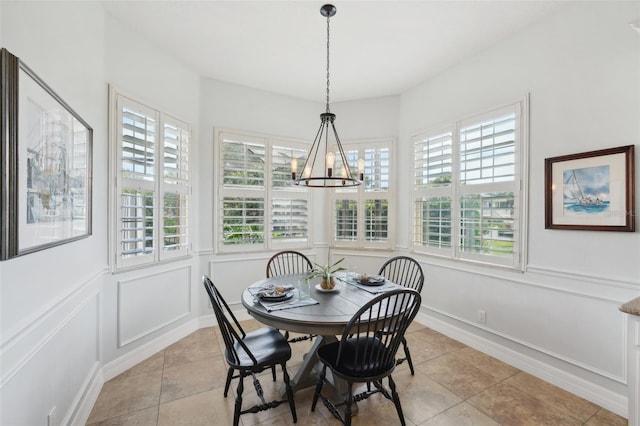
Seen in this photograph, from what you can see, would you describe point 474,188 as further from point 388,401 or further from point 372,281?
point 388,401

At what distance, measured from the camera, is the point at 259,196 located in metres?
3.85

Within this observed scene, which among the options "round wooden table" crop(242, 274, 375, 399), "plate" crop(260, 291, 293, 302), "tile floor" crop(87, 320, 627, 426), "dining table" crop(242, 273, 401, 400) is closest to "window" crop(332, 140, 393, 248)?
"dining table" crop(242, 273, 401, 400)

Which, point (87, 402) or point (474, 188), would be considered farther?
point (474, 188)

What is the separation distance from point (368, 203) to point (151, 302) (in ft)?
9.46

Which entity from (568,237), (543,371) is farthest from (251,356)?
(568,237)

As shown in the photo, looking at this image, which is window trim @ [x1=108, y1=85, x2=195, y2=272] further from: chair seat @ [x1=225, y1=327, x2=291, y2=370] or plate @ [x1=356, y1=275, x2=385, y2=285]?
plate @ [x1=356, y1=275, x2=385, y2=285]

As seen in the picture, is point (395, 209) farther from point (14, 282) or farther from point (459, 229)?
point (14, 282)

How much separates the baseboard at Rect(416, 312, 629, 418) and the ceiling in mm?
2962

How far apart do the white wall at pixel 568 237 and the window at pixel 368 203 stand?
1.25 m

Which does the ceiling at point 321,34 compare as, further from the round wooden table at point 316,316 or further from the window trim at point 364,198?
the round wooden table at point 316,316

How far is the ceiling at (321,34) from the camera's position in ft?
7.72

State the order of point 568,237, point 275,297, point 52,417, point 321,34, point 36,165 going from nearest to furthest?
1. point 36,165
2. point 52,417
3. point 275,297
4. point 568,237
5. point 321,34

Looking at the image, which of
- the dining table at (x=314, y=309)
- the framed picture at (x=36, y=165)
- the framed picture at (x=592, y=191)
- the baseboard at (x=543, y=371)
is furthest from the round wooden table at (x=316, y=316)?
the framed picture at (x=592, y=191)

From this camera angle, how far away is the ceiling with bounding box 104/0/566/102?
235cm
